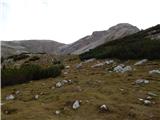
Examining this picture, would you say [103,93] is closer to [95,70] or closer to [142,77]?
[142,77]

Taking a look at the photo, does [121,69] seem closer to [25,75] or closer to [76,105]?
[25,75]

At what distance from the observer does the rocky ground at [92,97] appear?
1474 centimetres

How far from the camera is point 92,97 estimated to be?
55.5 feet

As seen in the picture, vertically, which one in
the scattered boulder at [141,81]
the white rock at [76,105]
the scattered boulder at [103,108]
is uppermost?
the scattered boulder at [141,81]

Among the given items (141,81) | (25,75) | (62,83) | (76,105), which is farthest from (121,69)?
(76,105)

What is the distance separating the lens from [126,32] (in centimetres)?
9444

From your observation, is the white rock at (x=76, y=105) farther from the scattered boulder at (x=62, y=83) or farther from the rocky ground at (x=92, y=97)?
the scattered boulder at (x=62, y=83)

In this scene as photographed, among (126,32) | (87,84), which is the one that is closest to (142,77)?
(87,84)

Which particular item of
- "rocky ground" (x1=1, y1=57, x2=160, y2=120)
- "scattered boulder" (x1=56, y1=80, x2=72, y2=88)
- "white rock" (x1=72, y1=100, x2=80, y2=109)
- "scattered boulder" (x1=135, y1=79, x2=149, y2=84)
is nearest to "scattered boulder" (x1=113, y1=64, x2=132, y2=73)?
"rocky ground" (x1=1, y1=57, x2=160, y2=120)

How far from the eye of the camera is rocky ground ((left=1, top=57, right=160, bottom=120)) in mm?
14742

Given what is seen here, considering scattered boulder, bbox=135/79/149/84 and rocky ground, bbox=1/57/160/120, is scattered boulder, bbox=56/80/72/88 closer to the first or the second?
rocky ground, bbox=1/57/160/120

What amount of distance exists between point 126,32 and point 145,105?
262 ft

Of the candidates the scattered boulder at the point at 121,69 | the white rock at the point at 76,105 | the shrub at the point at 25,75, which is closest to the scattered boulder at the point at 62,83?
the shrub at the point at 25,75

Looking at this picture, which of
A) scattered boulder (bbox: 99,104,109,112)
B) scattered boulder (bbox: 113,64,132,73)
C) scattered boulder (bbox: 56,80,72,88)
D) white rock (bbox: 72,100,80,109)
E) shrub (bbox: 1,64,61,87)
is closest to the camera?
scattered boulder (bbox: 99,104,109,112)
